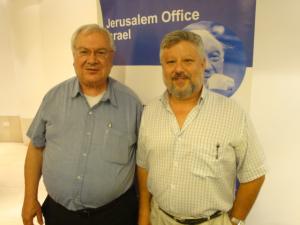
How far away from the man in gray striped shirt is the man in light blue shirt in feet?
0.79

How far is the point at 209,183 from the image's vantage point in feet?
4.66

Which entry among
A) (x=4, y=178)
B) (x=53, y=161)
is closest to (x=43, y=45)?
(x=4, y=178)

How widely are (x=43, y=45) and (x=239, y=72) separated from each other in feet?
11.5

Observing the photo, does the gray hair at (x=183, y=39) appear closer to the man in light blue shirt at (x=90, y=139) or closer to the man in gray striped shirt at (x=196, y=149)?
the man in gray striped shirt at (x=196, y=149)

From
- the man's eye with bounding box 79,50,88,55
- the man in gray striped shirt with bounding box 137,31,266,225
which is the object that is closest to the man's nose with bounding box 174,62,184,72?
the man in gray striped shirt with bounding box 137,31,266,225

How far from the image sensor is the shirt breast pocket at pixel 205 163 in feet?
4.61

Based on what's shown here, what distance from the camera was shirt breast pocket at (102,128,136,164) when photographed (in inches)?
64.9

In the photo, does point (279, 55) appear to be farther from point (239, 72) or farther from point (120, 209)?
point (120, 209)

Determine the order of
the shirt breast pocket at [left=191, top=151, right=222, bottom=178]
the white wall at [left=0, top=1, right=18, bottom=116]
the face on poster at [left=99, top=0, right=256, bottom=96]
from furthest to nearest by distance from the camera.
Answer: the white wall at [left=0, top=1, right=18, bottom=116] → the face on poster at [left=99, top=0, right=256, bottom=96] → the shirt breast pocket at [left=191, top=151, right=222, bottom=178]

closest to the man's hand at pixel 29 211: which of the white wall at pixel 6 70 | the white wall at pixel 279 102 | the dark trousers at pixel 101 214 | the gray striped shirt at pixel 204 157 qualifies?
the dark trousers at pixel 101 214

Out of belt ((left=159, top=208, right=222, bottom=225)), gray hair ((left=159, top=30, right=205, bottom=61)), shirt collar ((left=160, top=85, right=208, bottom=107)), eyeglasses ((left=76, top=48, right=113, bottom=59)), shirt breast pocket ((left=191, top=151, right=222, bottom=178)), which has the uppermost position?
gray hair ((left=159, top=30, right=205, bottom=61))

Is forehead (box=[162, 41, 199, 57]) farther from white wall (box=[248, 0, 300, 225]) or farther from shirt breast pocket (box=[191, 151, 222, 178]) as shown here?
shirt breast pocket (box=[191, 151, 222, 178])

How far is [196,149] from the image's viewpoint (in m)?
1.41

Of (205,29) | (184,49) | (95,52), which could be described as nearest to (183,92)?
(184,49)
